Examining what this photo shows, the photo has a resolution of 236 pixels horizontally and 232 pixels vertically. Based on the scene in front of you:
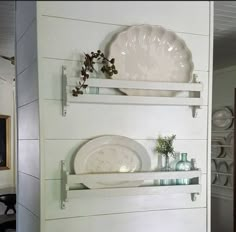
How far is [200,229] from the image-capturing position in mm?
1582

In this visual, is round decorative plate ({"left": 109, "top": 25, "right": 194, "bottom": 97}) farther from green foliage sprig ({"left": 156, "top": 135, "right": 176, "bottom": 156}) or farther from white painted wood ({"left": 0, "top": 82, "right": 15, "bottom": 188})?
white painted wood ({"left": 0, "top": 82, "right": 15, "bottom": 188})

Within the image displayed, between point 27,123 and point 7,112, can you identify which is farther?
point 7,112

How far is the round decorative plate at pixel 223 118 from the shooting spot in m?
3.79

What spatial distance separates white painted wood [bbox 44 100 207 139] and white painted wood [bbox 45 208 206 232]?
13.7 inches

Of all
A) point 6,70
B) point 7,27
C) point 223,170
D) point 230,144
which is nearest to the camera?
point 7,27

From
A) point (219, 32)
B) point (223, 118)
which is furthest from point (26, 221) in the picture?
point (223, 118)

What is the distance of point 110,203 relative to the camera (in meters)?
1.44

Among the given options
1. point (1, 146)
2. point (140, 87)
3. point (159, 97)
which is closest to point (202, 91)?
point (159, 97)

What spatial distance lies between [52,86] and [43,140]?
0.22 meters

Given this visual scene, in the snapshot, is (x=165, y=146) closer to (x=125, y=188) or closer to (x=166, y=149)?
(x=166, y=149)

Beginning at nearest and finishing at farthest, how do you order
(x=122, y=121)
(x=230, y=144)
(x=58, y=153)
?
(x=58, y=153)
(x=122, y=121)
(x=230, y=144)

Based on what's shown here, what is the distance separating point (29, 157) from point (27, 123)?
0.16 metres

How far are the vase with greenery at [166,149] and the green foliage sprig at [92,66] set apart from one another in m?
0.39

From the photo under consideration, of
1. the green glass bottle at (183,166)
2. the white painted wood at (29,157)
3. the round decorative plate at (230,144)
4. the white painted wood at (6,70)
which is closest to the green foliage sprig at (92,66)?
the white painted wood at (29,157)
